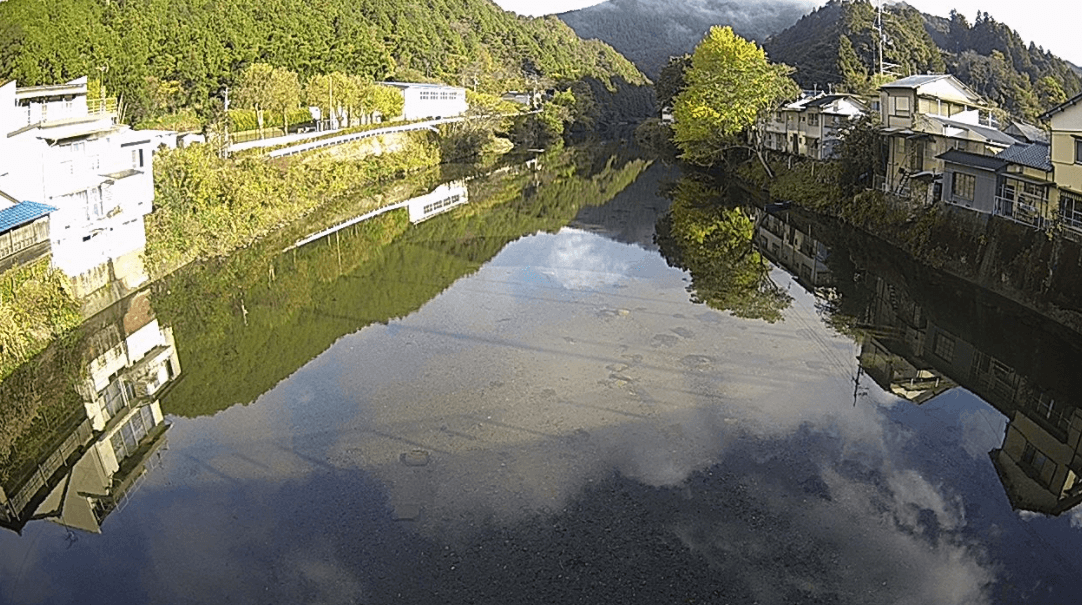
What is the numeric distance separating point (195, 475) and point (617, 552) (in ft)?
13.7

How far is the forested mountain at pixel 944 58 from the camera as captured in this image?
4122cm

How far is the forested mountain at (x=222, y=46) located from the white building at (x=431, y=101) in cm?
283

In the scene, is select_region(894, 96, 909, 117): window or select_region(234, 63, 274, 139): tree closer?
select_region(894, 96, 909, 117): window

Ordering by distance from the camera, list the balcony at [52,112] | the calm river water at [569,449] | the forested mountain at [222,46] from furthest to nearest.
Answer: the forested mountain at [222,46] → the balcony at [52,112] → the calm river water at [569,449]

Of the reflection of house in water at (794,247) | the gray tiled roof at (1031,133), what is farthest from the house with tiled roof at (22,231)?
the gray tiled roof at (1031,133)

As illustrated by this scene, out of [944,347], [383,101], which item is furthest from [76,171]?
[383,101]

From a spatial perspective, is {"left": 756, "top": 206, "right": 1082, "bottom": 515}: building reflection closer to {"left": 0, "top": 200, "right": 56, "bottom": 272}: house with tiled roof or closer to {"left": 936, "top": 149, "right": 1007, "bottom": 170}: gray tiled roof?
{"left": 936, "top": 149, "right": 1007, "bottom": 170}: gray tiled roof

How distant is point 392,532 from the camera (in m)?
7.27

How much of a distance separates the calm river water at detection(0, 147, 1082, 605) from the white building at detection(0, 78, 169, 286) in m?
1.09

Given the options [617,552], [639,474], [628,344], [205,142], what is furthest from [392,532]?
[205,142]

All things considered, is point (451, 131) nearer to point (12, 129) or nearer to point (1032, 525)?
point (12, 129)

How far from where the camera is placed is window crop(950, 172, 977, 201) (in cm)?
1588

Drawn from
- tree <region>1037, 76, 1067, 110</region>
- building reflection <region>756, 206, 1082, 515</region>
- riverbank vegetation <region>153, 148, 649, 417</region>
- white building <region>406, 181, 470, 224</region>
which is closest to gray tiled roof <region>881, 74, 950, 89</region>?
building reflection <region>756, 206, 1082, 515</region>

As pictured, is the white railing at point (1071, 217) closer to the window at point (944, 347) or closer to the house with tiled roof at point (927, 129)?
the window at point (944, 347)
